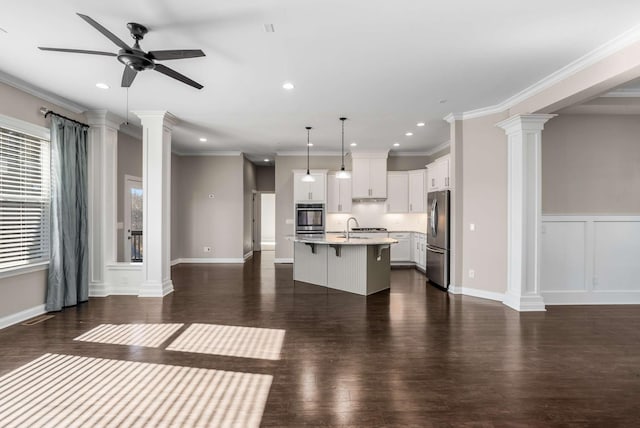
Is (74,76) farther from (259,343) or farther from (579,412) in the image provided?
(579,412)

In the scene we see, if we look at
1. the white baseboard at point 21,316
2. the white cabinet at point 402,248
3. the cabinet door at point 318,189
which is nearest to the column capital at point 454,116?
the white cabinet at point 402,248

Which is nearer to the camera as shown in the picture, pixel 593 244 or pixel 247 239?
pixel 593 244

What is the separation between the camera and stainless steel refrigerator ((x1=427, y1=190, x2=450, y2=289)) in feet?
17.7

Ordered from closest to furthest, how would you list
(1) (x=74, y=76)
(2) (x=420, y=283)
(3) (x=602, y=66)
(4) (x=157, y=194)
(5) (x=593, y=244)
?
1. (3) (x=602, y=66)
2. (1) (x=74, y=76)
3. (5) (x=593, y=244)
4. (4) (x=157, y=194)
5. (2) (x=420, y=283)

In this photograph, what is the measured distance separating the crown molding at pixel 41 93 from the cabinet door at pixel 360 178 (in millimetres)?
5537

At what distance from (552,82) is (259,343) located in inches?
178

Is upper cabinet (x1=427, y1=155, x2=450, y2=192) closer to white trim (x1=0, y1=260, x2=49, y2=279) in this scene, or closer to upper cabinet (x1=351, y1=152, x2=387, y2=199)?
upper cabinet (x1=351, y1=152, x2=387, y2=199)

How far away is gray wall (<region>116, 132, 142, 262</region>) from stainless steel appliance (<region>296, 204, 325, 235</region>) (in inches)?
145

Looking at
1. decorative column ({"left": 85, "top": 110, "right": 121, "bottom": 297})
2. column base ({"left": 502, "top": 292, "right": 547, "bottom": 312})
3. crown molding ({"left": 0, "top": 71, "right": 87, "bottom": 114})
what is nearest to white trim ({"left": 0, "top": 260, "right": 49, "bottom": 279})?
decorative column ({"left": 85, "top": 110, "right": 121, "bottom": 297})

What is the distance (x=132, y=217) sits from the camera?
625 cm

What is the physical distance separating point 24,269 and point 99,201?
1448 millimetres

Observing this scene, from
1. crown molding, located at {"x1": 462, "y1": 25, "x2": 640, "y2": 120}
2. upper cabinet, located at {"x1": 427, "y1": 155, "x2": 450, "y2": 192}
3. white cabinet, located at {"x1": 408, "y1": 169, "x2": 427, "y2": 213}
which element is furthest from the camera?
white cabinet, located at {"x1": 408, "y1": 169, "x2": 427, "y2": 213}

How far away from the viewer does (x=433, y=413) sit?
212 cm

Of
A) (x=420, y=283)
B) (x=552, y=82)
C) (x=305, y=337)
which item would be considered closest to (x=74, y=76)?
(x=305, y=337)
